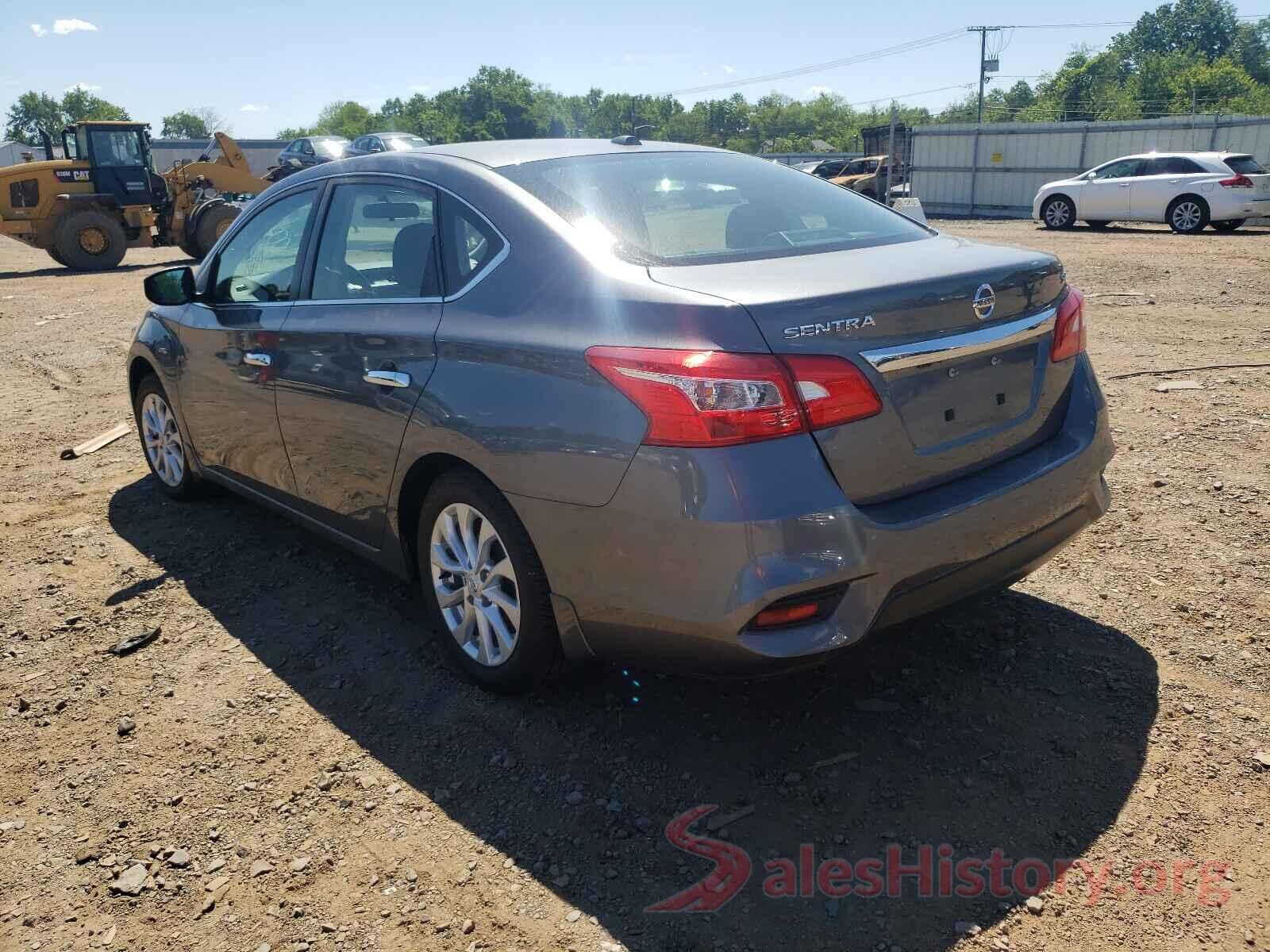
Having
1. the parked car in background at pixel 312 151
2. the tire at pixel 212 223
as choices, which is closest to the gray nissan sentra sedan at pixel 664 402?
the tire at pixel 212 223

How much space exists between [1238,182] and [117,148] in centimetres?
2095

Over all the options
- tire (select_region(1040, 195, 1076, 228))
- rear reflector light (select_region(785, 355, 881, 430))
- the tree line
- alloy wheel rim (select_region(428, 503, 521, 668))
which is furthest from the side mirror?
the tree line

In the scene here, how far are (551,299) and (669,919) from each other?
64.3 inches

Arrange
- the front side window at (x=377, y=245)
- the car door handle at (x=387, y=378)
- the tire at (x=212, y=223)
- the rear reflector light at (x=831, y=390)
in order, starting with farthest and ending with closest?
the tire at (x=212, y=223) → the front side window at (x=377, y=245) → the car door handle at (x=387, y=378) → the rear reflector light at (x=831, y=390)

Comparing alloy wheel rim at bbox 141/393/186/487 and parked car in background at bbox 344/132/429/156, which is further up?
parked car in background at bbox 344/132/429/156

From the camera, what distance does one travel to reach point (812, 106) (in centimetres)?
14862

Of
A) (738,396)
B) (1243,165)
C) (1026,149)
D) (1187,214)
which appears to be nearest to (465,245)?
(738,396)

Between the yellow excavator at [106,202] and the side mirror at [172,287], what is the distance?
15.3 m

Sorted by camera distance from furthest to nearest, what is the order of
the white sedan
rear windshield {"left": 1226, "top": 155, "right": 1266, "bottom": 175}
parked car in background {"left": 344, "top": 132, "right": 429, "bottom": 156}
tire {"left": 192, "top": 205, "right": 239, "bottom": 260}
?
parked car in background {"left": 344, "top": 132, "right": 429, "bottom": 156}
tire {"left": 192, "top": 205, "right": 239, "bottom": 260}
rear windshield {"left": 1226, "top": 155, "right": 1266, "bottom": 175}
the white sedan

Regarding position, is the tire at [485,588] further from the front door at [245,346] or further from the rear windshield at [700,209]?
the front door at [245,346]

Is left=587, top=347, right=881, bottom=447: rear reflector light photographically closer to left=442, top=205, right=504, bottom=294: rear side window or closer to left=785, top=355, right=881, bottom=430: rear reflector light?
left=785, top=355, right=881, bottom=430: rear reflector light

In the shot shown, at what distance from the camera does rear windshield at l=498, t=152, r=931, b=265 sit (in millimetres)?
3018

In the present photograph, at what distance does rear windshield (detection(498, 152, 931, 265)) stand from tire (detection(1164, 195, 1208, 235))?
17.8 meters

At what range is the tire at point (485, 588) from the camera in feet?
9.75
